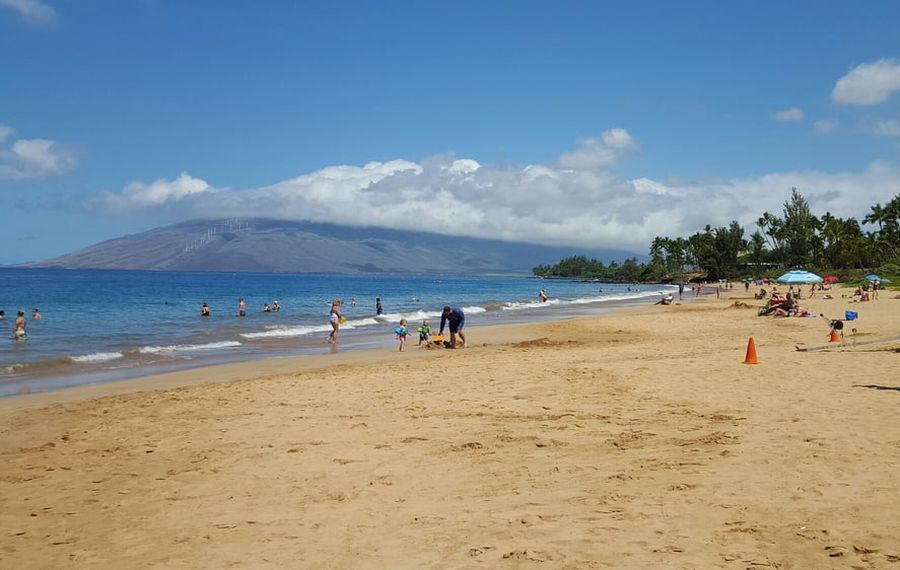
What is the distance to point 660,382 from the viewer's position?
12875 millimetres

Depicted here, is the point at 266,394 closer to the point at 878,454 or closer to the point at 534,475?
the point at 534,475

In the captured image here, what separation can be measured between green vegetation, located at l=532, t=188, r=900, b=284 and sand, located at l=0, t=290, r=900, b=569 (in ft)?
228

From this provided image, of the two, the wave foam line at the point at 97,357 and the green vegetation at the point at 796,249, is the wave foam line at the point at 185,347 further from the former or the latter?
the green vegetation at the point at 796,249

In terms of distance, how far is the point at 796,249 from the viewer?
12600cm

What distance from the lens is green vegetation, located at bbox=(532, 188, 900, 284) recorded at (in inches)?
3804

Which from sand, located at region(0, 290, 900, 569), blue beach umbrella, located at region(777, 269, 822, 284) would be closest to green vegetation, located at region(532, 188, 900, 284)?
blue beach umbrella, located at region(777, 269, 822, 284)

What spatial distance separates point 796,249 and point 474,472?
135 meters

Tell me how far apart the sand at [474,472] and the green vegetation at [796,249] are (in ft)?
228

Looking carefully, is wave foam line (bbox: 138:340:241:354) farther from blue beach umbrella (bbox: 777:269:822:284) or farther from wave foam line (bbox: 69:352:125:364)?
blue beach umbrella (bbox: 777:269:822:284)

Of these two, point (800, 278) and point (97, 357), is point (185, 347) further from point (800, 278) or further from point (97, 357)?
point (800, 278)

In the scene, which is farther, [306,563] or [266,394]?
[266,394]

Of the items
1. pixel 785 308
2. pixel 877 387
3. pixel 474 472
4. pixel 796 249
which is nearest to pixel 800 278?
pixel 785 308

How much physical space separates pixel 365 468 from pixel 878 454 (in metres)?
5.67

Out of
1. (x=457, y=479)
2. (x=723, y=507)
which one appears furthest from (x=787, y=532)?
(x=457, y=479)
